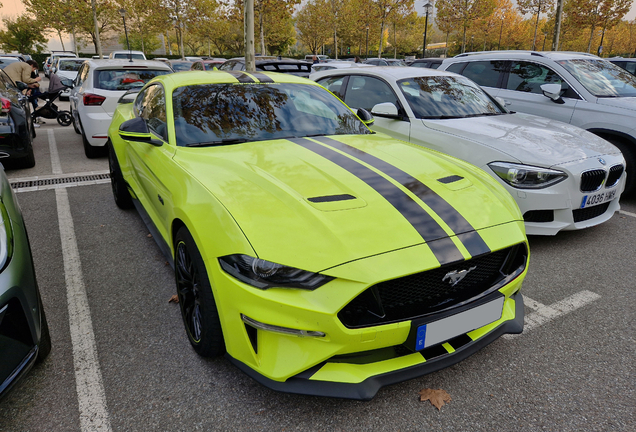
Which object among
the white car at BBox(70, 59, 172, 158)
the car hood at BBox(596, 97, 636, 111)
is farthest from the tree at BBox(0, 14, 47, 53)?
the car hood at BBox(596, 97, 636, 111)

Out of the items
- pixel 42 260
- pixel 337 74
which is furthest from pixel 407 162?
pixel 337 74

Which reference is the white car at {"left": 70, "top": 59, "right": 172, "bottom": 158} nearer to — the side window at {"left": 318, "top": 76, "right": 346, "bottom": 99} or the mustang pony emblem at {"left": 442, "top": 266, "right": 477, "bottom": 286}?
the side window at {"left": 318, "top": 76, "right": 346, "bottom": 99}

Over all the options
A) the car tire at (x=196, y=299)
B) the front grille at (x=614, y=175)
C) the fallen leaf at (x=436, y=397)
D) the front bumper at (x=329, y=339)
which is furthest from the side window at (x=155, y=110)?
the front grille at (x=614, y=175)

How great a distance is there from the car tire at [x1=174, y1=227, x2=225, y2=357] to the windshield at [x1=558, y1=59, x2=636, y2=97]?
18.4 ft

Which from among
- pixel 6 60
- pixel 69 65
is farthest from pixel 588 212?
pixel 6 60

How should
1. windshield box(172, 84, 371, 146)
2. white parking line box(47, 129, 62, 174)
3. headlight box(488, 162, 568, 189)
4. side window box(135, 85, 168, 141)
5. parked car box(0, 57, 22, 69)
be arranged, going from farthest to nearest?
1. parked car box(0, 57, 22, 69)
2. white parking line box(47, 129, 62, 174)
3. headlight box(488, 162, 568, 189)
4. side window box(135, 85, 168, 141)
5. windshield box(172, 84, 371, 146)

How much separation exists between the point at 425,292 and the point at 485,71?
584 cm

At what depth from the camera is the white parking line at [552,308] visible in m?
2.80

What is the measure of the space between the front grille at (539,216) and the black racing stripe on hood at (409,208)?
2036 mm

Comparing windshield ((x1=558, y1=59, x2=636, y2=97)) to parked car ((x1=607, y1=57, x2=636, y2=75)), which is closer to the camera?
windshield ((x1=558, y1=59, x2=636, y2=97))

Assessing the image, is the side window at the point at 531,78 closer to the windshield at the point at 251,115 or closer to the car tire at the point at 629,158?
the car tire at the point at 629,158

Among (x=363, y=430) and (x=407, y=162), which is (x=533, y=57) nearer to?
(x=407, y=162)

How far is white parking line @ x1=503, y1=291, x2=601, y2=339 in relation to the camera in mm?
2799

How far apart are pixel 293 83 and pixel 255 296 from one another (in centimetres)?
236
